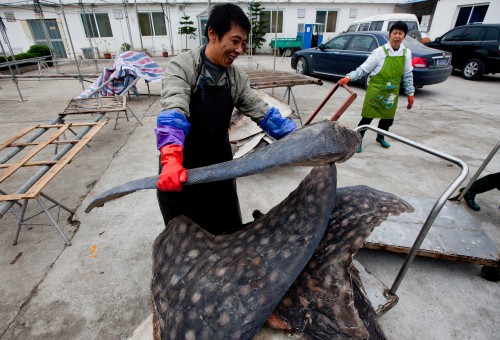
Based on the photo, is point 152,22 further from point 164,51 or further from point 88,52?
point 88,52

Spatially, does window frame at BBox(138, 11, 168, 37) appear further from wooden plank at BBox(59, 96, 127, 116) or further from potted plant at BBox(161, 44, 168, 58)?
wooden plank at BBox(59, 96, 127, 116)

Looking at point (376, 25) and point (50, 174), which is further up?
point (376, 25)

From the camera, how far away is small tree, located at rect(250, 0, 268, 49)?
1728cm

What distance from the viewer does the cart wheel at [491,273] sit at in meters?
2.03

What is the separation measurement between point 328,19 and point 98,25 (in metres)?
15.5

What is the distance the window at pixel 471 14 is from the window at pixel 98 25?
21003 mm

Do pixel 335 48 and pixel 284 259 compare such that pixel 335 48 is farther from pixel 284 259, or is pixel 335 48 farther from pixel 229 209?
pixel 284 259

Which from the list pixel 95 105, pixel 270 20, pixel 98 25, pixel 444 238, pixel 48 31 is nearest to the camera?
pixel 444 238

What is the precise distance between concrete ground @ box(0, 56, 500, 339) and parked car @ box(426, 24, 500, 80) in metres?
5.91

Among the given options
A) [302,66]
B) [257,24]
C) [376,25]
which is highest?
[257,24]

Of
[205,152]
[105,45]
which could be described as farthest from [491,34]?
[105,45]

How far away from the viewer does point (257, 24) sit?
59.0 ft

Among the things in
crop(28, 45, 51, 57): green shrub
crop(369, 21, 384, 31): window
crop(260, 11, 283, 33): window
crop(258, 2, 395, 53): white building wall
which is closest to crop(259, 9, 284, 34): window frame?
crop(260, 11, 283, 33): window

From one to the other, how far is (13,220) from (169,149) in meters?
2.70
